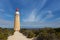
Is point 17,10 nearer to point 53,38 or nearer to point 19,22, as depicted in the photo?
point 19,22

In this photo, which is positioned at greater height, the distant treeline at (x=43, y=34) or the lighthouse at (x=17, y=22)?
the lighthouse at (x=17, y=22)

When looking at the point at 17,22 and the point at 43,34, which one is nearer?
the point at 43,34

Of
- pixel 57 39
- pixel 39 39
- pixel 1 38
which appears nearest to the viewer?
pixel 57 39

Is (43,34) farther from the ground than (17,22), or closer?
closer

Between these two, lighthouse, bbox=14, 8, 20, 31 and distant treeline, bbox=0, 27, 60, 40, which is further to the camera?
lighthouse, bbox=14, 8, 20, 31

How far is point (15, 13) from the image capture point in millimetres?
30562

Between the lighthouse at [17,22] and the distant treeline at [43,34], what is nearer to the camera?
the distant treeline at [43,34]

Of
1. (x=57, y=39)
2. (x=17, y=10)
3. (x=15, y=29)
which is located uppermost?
(x=17, y=10)

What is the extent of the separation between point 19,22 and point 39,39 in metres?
15.5

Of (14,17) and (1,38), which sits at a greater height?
(14,17)

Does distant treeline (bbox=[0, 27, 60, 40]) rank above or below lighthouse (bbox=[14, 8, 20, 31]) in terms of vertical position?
below

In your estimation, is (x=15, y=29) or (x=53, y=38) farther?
(x=15, y=29)

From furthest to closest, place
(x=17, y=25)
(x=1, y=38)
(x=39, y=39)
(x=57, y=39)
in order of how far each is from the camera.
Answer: (x=17, y=25) < (x=39, y=39) < (x=1, y=38) < (x=57, y=39)

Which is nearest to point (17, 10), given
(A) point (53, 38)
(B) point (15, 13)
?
(B) point (15, 13)
